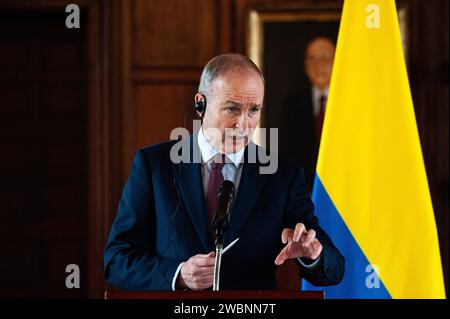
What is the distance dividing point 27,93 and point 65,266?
1.25 metres

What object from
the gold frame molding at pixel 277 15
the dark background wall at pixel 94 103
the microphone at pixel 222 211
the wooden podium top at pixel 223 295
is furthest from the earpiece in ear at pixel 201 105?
the gold frame molding at pixel 277 15

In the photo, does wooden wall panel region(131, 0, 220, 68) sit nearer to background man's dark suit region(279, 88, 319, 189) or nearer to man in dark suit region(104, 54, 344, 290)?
background man's dark suit region(279, 88, 319, 189)

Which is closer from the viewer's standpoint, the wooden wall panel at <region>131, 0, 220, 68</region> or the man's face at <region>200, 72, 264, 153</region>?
the man's face at <region>200, 72, 264, 153</region>

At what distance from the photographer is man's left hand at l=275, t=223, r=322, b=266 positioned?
1787 mm

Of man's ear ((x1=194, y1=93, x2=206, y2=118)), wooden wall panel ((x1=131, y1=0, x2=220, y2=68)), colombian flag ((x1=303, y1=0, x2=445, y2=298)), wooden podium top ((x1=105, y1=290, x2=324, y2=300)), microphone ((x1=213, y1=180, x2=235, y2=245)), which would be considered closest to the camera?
wooden podium top ((x1=105, y1=290, x2=324, y2=300))

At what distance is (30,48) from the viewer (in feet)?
15.7

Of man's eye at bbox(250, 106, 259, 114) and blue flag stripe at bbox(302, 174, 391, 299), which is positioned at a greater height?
man's eye at bbox(250, 106, 259, 114)

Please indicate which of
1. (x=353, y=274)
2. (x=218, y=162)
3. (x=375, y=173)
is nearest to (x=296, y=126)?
(x=375, y=173)

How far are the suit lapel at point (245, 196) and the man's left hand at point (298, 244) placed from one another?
1.06 feet

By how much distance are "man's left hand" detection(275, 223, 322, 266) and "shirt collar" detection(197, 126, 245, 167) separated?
49 centimetres

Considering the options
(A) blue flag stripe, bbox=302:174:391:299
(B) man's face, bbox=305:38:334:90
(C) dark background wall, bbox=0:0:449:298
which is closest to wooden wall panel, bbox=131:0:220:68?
(C) dark background wall, bbox=0:0:449:298

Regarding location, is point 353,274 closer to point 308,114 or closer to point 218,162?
point 218,162

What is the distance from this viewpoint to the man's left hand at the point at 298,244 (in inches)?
70.4

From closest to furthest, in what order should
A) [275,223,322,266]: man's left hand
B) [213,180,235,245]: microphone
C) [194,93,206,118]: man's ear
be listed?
[213,180,235,245]: microphone, [275,223,322,266]: man's left hand, [194,93,206,118]: man's ear
